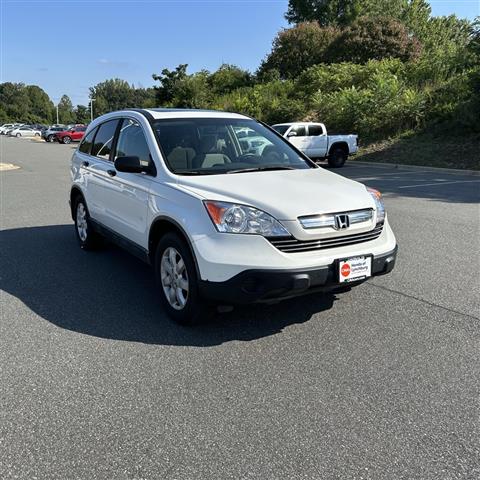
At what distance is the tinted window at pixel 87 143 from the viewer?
6411 mm

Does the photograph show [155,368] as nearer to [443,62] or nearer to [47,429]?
[47,429]

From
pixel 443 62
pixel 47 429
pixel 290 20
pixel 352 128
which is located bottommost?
pixel 47 429

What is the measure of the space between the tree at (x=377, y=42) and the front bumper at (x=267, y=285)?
33390 mm

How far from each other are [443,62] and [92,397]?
83.0 ft

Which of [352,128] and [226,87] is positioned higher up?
[226,87]

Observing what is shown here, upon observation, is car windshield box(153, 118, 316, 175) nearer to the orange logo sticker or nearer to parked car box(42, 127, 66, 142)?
the orange logo sticker

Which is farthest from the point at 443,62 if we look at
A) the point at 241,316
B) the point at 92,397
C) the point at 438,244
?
the point at 92,397

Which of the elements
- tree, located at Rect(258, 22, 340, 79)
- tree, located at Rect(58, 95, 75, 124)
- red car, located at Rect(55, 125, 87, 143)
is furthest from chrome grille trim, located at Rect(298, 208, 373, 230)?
tree, located at Rect(58, 95, 75, 124)

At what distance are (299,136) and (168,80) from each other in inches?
1201

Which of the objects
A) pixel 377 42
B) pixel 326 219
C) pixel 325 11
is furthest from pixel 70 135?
pixel 326 219

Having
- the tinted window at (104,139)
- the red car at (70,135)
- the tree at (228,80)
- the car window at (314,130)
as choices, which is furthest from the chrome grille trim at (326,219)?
the red car at (70,135)

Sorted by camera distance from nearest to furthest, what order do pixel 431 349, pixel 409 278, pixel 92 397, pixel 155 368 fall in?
1. pixel 92 397
2. pixel 155 368
3. pixel 431 349
4. pixel 409 278

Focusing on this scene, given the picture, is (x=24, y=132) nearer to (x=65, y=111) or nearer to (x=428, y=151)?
(x=428, y=151)

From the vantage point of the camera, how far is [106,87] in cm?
15375
